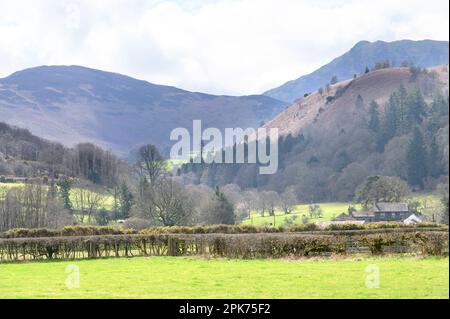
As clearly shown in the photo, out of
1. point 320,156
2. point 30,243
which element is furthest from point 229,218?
point 320,156

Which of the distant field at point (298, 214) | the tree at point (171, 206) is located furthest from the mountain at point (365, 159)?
the tree at point (171, 206)

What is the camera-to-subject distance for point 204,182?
198 meters

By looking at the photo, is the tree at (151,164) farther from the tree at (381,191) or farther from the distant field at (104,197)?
the tree at (381,191)

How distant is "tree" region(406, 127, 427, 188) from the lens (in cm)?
14062

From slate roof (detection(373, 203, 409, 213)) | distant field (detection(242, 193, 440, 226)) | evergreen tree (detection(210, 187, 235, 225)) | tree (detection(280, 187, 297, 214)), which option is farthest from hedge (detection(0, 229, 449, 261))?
tree (detection(280, 187, 297, 214))

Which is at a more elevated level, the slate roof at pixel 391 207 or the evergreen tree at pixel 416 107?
the evergreen tree at pixel 416 107

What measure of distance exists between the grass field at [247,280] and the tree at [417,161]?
113 metres

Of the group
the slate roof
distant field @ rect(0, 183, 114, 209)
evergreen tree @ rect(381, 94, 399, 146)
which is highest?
evergreen tree @ rect(381, 94, 399, 146)

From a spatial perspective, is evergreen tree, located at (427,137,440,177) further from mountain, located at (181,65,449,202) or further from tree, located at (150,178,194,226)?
tree, located at (150,178,194,226)

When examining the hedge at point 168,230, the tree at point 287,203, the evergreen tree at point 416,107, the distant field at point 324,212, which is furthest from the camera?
the evergreen tree at point 416,107

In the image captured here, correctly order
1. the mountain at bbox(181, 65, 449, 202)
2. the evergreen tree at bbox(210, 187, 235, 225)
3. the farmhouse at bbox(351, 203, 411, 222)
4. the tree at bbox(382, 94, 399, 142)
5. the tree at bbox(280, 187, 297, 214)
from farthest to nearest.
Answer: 1. the tree at bbox(382, 94, 399, 142)
2. the mountain at bbox(181, 65, 449, 202)
3. the tree at bbox(280, 187, 297, 214)
4. the farmhouse at bbox(351, 203, 411, 222)
5. the evergreen tree at bbox(210, 187, 235, 225)

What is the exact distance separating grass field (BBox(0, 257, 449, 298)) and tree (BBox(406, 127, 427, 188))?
372 feet

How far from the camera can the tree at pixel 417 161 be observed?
140625mm
